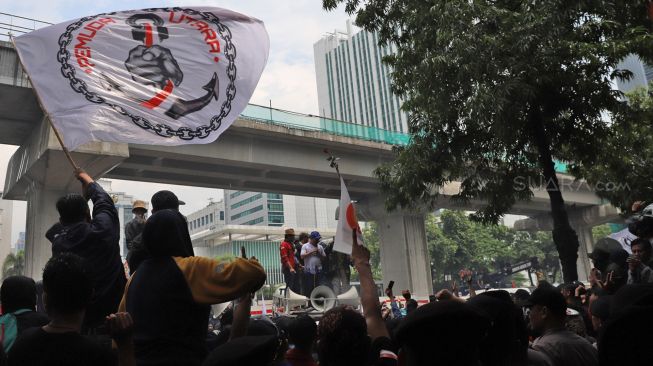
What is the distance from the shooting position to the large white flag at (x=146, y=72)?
15.6ft

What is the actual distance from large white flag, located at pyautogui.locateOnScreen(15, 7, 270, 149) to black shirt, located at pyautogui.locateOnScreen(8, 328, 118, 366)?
284cm

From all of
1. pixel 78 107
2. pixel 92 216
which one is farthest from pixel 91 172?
pixel 92 216

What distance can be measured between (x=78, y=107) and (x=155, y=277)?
2.55 metres

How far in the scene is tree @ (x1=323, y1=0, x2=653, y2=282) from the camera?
892 cm

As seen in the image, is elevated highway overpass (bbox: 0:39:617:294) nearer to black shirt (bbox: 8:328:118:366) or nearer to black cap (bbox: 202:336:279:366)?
black shirt (bbox: 8:328:118:366)

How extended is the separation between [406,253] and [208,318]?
27653mm

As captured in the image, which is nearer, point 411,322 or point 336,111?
point 411,322

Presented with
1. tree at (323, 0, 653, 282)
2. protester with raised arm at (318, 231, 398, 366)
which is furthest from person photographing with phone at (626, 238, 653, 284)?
tree at (323, 0, 653, 282)

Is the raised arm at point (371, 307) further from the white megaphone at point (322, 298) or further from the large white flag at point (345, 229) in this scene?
the white megaphone at point (322, 298)

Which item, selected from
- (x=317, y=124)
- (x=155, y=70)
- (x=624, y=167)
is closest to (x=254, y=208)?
(x=317, y=124)

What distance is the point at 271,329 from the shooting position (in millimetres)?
3393

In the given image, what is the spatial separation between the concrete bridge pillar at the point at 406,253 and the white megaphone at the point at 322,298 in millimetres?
19321

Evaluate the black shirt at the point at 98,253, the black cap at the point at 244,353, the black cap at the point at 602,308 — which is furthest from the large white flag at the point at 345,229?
→ the black cap at the point at 244,353

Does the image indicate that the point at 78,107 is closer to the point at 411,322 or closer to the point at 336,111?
the point at 411,322
